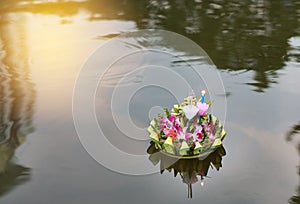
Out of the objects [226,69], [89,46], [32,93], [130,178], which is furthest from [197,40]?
[130,178]

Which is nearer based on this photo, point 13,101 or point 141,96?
point 13,101

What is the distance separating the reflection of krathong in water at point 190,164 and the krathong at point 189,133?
0.06 m

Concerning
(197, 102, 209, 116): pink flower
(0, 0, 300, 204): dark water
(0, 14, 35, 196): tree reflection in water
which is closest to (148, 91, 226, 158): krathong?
(197, 102, 209, 116): pink flower

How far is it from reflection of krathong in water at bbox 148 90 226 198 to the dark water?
9cm

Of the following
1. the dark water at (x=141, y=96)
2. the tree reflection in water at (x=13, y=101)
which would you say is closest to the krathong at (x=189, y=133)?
the dark water at (x=141, y=96)

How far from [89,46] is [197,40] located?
151cm

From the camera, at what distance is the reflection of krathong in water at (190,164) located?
12.3ft

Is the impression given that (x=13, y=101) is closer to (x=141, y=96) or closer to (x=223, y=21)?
(x=141, y=96)

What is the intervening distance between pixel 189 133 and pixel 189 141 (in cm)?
7

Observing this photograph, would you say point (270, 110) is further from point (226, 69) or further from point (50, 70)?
point (50, 70)

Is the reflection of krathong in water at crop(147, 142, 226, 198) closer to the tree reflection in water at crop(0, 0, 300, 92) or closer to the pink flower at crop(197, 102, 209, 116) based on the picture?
the pink flower at crop(197, 102, 209, 116)

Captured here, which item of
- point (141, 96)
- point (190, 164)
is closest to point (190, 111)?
point (190, 164)

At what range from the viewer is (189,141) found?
379 cm

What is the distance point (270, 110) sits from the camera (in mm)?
4621
